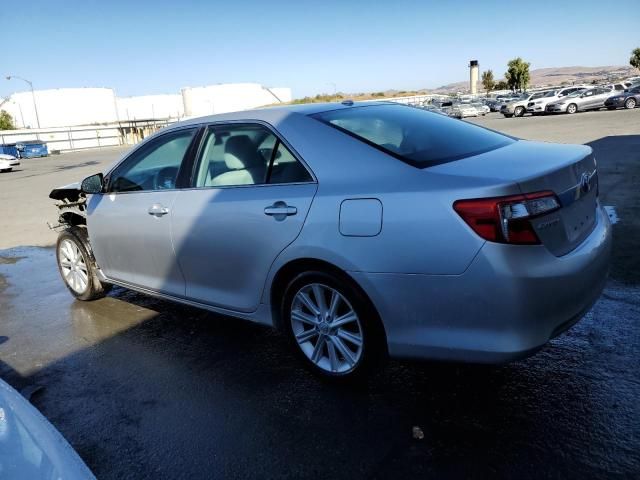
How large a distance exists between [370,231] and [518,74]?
90.8 meters

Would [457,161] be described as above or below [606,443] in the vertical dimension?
above

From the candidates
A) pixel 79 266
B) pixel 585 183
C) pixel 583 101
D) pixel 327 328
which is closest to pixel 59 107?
pixel 583 101

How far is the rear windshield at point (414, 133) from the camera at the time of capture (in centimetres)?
301

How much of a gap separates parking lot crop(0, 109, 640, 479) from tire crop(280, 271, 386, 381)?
0.17 meters

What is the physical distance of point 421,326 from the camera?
8.81 feet

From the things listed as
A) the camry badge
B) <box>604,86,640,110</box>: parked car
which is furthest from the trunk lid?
<box>604,86,640,110</box>: parked car

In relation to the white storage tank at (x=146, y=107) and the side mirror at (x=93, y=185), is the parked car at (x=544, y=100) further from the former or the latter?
the white storage tank at (x=146, y=107)

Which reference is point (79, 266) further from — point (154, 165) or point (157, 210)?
point (157, 210)

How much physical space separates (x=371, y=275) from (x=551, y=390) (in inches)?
48.8

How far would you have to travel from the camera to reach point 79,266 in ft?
17.1

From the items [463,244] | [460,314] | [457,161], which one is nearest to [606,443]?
[460,314]

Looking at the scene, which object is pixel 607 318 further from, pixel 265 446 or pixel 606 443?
pixel 265 446

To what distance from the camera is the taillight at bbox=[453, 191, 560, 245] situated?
94.4 inches

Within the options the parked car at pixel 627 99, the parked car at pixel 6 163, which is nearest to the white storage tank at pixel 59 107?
the parked car at pixel 6 163
